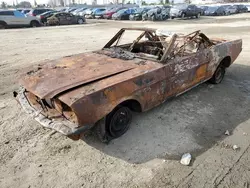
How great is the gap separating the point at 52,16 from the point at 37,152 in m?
21.5

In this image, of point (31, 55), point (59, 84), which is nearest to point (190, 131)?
point (59, 84)

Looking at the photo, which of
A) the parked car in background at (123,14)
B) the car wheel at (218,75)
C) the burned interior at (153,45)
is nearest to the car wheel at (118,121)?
the burned interior at (153,45)

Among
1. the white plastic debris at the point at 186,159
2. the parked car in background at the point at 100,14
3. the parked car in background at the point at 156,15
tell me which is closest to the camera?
the white plastic debris at the point at 186,159

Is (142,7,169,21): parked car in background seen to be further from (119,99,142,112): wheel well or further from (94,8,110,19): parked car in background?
(119,99,142,112): wheel well

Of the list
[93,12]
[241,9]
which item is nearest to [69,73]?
[93,12]

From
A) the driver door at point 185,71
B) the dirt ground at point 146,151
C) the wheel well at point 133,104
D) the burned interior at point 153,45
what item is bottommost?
the dirt ground at point 146,151

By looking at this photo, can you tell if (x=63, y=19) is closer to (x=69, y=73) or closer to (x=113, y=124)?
(x=69, y=73)

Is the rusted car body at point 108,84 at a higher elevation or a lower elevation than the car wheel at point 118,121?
higher

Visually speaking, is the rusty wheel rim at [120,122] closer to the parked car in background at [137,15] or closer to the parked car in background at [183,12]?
the parked car in background at [137,15]

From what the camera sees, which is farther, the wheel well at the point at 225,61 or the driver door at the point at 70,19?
the driver door at the point at 70,19

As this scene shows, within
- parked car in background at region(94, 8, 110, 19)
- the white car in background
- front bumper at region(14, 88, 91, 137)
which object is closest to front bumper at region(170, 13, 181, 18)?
parked car in background at region(94, 8, 110, 19)

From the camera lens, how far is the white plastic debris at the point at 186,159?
124 inches

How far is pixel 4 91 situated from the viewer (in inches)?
216

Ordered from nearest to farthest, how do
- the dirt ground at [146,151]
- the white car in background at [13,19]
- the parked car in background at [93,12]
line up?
the dirt ground at [146,151], the white car in background at [13,19], the parked car in background at [93,12]
